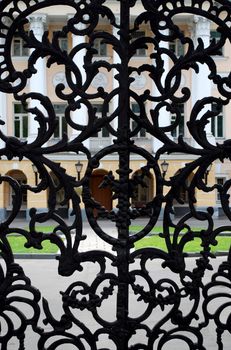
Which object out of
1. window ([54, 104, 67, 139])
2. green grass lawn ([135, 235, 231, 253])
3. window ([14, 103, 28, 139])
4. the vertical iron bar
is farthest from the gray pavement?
window ([14, 103, 28, 139])

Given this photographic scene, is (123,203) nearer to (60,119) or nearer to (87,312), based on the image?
(87,312)

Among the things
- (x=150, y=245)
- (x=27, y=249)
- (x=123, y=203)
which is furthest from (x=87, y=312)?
(x=27, y=249)

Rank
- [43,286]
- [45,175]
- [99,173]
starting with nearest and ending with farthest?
[45,175]
[43,286]
[99,173]

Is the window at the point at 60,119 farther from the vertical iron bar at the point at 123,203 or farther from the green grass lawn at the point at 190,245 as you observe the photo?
the vertical iron bar at the point at 123,203

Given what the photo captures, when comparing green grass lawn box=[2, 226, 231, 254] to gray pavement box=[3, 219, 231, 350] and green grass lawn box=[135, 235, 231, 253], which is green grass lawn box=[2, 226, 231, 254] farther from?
gray pavement box=[3, 219, 231, 350]

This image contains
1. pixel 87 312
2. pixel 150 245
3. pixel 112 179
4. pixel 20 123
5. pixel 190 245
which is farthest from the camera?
pixel 20 123

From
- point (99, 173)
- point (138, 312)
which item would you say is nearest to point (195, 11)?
point (138, 312)

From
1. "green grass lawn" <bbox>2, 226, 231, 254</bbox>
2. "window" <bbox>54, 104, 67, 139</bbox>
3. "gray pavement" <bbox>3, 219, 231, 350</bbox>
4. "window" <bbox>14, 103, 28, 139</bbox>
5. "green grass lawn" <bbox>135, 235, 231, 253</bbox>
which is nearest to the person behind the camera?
"gray pavement" <bbox>3, 219, 231, 350</bbox>

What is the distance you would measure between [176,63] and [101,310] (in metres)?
4.70

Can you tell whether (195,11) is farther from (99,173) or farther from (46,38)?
(99,173)

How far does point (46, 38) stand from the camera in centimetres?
217

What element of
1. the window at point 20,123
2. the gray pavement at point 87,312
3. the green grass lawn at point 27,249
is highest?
the window at point 20,123

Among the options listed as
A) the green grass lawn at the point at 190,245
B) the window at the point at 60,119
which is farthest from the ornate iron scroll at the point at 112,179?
the window at the point at 60,119

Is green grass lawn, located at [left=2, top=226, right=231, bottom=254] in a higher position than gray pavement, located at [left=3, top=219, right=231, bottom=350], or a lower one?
lower
